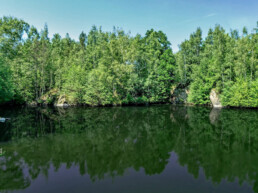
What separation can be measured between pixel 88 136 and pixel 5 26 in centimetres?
4286

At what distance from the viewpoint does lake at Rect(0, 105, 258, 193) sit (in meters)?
9.22

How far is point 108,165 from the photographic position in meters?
11.4

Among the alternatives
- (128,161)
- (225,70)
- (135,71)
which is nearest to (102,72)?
(135,71)

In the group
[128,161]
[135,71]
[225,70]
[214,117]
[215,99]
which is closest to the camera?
[128,161]

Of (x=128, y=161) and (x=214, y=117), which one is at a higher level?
(x=214, y=117)

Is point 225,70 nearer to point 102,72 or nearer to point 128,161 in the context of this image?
point 102,72

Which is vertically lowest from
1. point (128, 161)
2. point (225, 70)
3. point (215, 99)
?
point (128, 161)

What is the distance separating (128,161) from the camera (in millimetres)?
12070

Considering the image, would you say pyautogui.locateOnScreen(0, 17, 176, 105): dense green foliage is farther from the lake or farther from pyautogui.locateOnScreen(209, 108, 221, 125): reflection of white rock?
the lake

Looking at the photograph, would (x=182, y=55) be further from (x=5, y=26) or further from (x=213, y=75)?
(x=5, y=26)

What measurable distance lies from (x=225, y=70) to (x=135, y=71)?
21.4 m

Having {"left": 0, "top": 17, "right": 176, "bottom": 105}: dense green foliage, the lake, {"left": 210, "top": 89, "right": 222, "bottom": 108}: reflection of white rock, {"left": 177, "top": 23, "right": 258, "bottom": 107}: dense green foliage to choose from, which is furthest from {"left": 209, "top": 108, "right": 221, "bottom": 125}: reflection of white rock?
{"left": 0, "top": 17, "right": 176, "bottom": 105}: dense green foliage

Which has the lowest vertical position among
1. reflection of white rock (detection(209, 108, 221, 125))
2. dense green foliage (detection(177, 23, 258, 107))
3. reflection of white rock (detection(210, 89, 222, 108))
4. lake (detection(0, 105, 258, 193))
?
lake (detection(0, 105, 258, 193))

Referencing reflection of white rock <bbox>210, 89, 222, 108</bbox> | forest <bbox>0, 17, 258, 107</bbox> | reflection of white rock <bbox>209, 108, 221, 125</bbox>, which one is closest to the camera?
reflection of white rock <bbox>209, 108, 221, 125</bbox>
